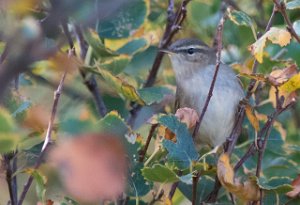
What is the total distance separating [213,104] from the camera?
305 centimetres

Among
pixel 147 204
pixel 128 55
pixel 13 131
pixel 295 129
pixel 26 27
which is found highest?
pixel 26 27

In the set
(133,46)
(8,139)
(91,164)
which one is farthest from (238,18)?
(91,164)

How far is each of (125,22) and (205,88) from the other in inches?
22.8

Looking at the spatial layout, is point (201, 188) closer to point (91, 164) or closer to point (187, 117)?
point (187, 117)

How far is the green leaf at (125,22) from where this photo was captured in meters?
2.78

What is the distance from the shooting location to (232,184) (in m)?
1.85

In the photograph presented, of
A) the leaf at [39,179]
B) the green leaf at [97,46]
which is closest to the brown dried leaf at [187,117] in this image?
the leaf at [39,179]

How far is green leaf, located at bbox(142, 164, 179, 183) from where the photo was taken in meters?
1.84

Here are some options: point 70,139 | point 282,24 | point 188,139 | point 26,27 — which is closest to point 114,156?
point 70,139

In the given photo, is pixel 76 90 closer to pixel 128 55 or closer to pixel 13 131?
pixel 128 55

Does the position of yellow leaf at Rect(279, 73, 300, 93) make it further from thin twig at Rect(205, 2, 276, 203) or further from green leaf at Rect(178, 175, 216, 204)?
green leaf at Rect(178, 175, 216, 204)

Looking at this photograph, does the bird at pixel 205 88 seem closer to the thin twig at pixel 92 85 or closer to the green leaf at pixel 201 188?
the thin twig at pixel 92 85

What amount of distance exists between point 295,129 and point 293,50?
2.32 ft

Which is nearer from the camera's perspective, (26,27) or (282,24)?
(26,27)
